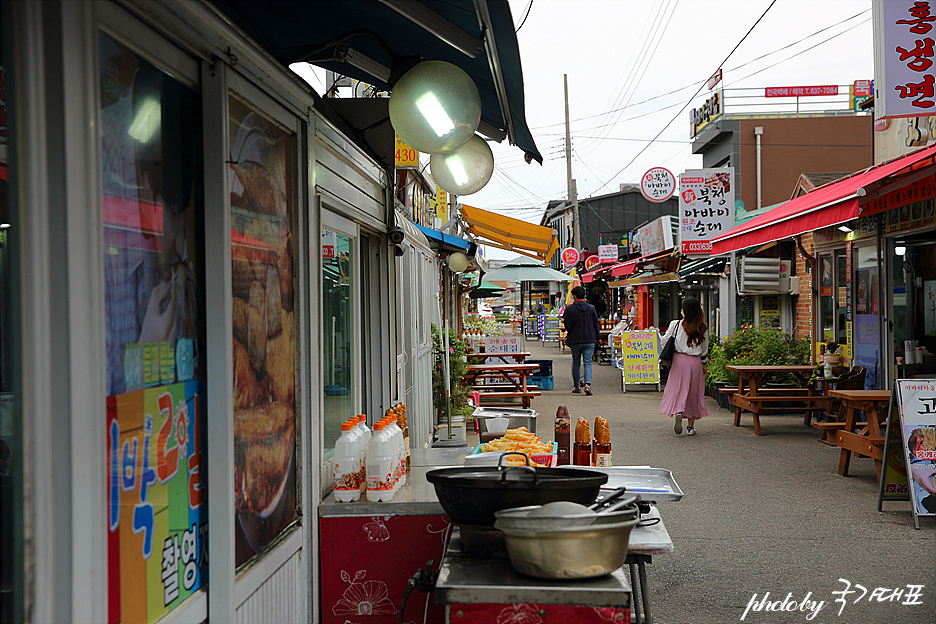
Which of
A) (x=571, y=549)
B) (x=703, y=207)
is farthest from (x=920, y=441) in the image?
(x=703, y=207)

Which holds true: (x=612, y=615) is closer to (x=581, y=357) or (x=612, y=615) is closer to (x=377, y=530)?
(x=377, y=530)

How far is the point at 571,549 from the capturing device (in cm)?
243

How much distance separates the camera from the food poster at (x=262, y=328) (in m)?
2.82

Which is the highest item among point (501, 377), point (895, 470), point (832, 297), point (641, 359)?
point (832, 297)

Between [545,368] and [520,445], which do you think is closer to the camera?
[520,445]

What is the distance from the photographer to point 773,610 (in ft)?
15.3

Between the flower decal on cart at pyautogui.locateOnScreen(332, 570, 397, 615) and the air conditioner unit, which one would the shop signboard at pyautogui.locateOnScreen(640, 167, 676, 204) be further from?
the flower decal on cart at pyautogui.locateOnScreen(332, 570, 397, 615)

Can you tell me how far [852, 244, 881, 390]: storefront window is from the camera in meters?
10.7

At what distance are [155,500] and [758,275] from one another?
14576 millimetres

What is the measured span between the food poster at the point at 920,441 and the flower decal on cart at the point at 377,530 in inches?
185

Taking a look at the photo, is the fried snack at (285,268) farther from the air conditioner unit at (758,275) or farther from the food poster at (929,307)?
the air conditioner unit at (758,275)

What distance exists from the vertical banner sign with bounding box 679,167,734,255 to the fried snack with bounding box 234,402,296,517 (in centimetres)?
1258

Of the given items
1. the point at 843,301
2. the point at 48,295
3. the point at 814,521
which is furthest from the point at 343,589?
the point at 843,301

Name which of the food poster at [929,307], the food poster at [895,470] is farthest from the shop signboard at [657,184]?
the food poster at [895,470]
